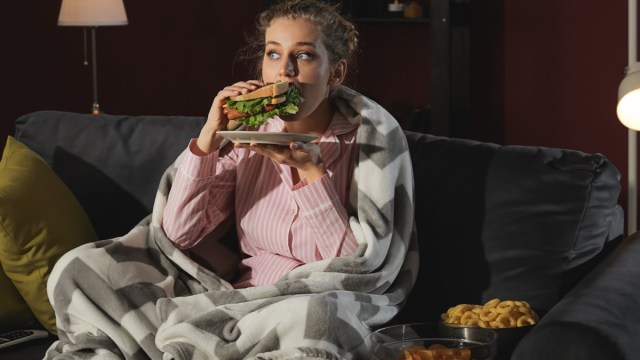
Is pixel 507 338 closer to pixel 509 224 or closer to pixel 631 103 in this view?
pixel 509 224

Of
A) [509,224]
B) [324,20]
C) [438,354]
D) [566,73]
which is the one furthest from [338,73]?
[566,73]

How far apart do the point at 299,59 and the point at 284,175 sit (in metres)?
0.27

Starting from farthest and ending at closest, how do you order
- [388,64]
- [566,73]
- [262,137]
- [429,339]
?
[388,64] < [566,73] < [262,137] < [429,339]

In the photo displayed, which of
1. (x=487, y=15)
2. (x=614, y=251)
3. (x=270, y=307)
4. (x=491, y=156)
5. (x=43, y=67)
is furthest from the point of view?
(x=43, y=67)

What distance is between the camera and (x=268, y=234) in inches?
99.5

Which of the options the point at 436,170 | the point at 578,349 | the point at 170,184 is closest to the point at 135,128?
the point at 170,184

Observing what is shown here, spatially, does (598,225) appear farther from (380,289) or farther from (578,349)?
(578,349)

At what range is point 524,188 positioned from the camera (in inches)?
96.8

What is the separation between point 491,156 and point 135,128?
1.00 metres

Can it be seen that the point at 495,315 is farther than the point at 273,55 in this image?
No

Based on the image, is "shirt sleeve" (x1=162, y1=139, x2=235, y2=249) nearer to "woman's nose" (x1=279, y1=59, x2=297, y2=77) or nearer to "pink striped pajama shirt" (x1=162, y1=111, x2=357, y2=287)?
"pink striped pajama shirt" (x1=162, y1=111, x2=357, y2=287)

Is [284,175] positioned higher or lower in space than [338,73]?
lower

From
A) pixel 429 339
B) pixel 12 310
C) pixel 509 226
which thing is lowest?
pixel 12 310

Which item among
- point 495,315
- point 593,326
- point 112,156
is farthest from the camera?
point 112,156
